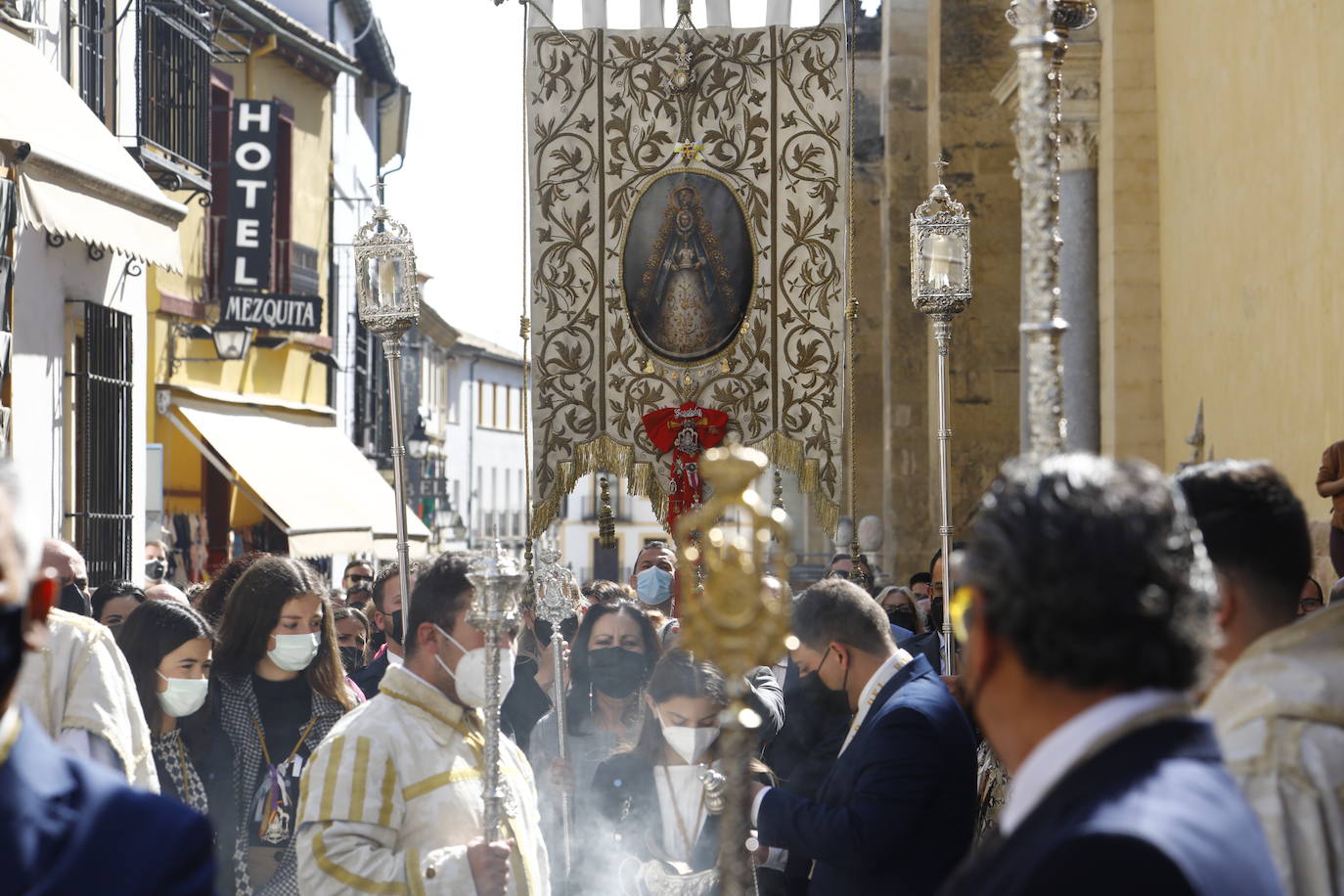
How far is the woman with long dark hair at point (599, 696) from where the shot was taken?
7.29 metres

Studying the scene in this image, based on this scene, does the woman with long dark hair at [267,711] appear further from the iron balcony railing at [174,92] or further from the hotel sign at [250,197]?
the hotel sign at [250,197]

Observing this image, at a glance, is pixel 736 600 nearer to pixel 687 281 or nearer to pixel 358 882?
pixel 358 882

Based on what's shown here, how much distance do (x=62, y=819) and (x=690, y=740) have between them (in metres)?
3.28

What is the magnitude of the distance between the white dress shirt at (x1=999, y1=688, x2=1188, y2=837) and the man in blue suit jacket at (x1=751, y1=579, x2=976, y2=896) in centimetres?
260

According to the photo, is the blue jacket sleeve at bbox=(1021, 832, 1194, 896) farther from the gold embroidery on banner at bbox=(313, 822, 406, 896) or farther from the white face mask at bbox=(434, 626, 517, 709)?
the white face mask at bbox=(434, 626, 517, 709)

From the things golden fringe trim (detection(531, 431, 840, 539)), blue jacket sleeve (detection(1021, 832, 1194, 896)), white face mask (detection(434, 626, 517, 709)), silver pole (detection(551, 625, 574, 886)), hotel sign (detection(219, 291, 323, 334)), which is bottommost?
silver pole (detection(551, 625, 574, 886))

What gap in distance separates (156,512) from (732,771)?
12699 millimetres

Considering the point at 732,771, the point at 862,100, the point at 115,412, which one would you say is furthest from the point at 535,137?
the point at 862,100

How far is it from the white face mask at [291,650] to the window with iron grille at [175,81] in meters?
9.56

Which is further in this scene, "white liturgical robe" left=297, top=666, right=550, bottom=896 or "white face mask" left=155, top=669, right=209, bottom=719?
"white face mask" left=155, top=669, right=209, bottom=719

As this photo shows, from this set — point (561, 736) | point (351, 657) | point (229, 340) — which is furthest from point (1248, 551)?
point (229, 340)

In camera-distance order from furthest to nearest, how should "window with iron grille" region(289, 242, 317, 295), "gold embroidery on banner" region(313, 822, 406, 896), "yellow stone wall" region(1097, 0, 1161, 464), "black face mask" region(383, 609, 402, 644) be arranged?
1. "window with iron grille" region(289, 242, 317, 295)
2. "yellow stone wall" region(1097, 0, 1161, 464)
3. "black face mask" region(383, 609, 402, 644)
4. "gold embroidery on banner" region(313, 822, 406, 896)

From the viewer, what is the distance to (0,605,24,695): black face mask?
199 centimetres

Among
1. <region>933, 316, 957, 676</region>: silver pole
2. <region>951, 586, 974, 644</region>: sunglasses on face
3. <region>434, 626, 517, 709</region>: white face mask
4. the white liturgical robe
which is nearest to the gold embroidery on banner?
the white liturgical robe
